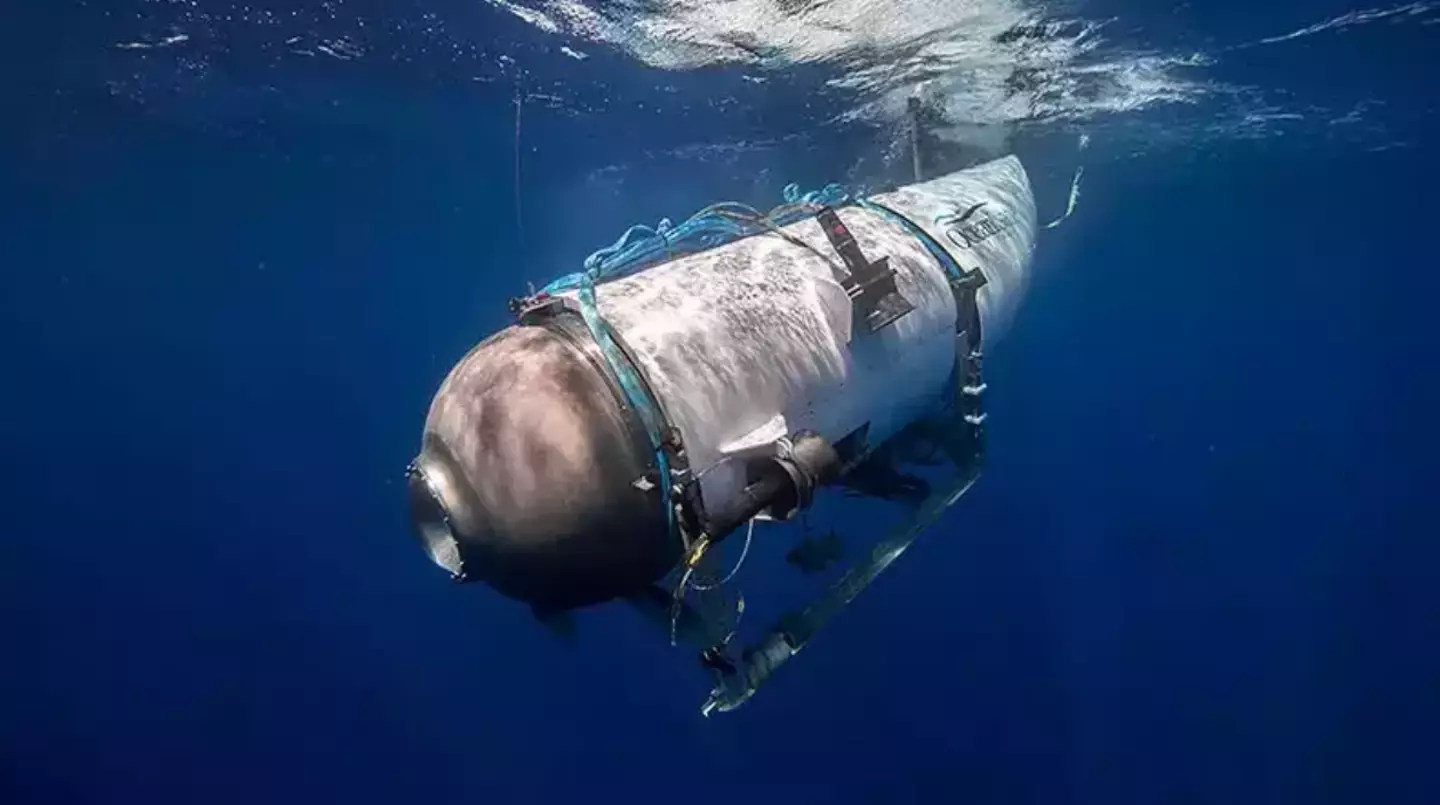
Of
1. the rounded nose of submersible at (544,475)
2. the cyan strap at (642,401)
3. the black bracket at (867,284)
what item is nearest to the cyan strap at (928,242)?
the black bracket at (867,284)

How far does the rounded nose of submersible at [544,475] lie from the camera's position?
3.29 m

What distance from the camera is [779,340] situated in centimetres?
405

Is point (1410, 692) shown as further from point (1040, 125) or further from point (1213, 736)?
point (1040, 125)

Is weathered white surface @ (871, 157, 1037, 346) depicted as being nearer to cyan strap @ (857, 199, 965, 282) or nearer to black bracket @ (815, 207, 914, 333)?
cyan strap @ (857, 199, 965, 282)

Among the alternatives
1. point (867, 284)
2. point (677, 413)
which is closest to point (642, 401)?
point (677, 413)

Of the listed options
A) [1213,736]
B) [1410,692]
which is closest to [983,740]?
[1213,736]

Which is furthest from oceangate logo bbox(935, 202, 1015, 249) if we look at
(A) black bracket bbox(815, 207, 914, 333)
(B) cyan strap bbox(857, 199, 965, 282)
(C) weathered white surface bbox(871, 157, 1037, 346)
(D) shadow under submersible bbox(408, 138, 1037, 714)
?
(A) black bracket bbox(815, 207, 914, 333)

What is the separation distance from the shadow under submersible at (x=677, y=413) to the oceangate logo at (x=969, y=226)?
0.92m

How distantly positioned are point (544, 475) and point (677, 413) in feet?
2.01

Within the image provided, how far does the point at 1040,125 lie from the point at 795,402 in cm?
1373

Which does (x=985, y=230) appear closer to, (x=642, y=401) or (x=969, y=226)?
(x=969, y=226)

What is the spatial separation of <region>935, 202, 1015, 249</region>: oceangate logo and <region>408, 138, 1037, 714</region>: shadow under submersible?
0.92 m

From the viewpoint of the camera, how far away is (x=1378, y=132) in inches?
695

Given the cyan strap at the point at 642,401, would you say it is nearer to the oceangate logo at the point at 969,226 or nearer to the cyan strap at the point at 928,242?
the cyan strap at the point at 928,242
